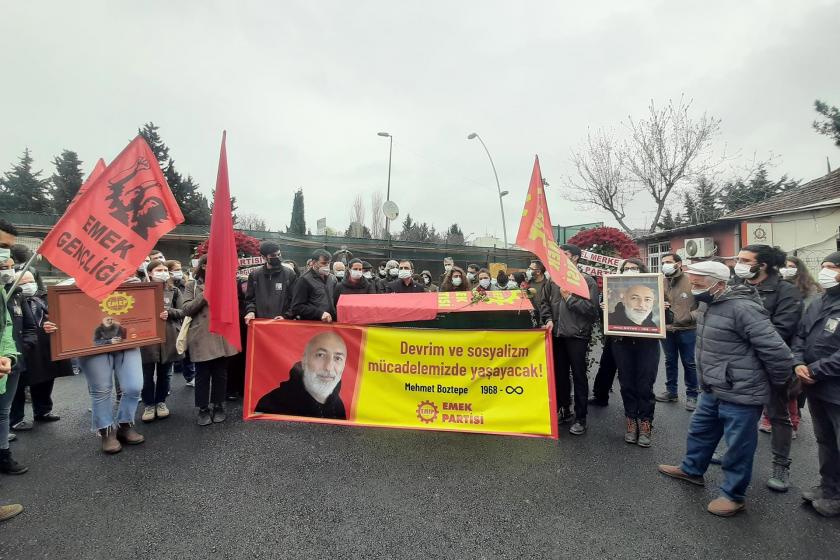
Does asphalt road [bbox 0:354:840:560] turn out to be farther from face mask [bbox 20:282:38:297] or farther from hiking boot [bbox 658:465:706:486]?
face mask [bbox 20:282:38:297]

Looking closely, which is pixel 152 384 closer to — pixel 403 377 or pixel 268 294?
pixel 268 294

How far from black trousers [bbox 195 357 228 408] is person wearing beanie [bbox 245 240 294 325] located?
777 millimetres

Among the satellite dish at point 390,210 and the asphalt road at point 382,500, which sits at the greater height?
the satellite dish at point 390,210

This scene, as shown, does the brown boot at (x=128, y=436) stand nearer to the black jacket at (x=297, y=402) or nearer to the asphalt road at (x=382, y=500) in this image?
the asphalt road at (x=382, y=500)

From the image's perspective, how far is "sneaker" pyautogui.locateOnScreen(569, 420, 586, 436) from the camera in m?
4.20

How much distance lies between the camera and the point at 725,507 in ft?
9.31

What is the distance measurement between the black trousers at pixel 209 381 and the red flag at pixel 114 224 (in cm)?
155

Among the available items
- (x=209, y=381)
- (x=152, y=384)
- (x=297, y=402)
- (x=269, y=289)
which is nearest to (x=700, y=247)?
(x=269, y=289)

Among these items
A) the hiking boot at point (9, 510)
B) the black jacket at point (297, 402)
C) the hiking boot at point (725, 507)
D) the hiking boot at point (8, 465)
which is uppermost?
the black jacket at point (297, 402)

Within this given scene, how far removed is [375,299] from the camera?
4438mm

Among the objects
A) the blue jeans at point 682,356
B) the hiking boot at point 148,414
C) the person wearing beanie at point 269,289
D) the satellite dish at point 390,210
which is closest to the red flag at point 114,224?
the person wearing beanie at point 269,289

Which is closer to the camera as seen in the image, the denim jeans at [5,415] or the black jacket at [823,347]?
the black jacket at [823,347]

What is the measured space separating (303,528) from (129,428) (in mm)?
2573

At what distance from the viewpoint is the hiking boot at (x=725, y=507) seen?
9.27ft
